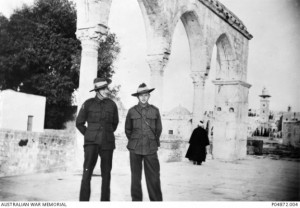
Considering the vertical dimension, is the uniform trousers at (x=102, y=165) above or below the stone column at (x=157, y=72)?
below

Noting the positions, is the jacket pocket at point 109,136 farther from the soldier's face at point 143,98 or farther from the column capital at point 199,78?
the column capital at point 199,78

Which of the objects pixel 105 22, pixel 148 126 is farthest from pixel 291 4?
pixel 148 126

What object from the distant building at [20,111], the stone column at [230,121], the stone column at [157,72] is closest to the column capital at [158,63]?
the stone column at [157,72]

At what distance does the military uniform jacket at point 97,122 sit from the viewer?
14.7ft

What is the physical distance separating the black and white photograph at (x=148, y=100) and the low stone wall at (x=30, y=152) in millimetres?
40

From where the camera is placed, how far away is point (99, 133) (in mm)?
4504

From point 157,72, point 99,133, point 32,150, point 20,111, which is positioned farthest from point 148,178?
point 20,111

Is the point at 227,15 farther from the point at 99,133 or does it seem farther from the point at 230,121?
the point at 99,133

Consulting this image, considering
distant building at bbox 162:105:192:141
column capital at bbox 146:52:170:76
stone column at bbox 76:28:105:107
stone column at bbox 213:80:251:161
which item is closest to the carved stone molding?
stone column at bbox 213:80:251:161

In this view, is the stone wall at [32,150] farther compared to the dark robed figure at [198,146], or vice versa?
the stone wall at [32,150]

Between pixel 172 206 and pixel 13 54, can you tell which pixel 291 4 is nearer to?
pixel 172 206

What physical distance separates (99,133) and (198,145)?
6.45m

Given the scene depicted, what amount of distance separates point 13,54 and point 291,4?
A: 59.8 feet

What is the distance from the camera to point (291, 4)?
6.92 meters
